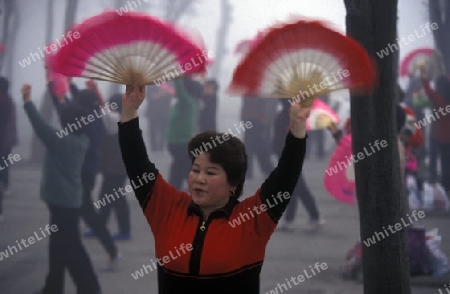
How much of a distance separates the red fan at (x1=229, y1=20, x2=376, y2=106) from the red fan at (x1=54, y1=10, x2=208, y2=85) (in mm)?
214

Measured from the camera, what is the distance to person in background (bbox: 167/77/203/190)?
672 centimetres

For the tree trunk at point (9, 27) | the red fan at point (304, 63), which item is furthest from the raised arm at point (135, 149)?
the tree trunk at point (9, 27)

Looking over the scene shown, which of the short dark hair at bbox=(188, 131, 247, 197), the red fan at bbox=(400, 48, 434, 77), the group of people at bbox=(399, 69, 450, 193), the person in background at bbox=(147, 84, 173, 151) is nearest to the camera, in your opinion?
the short dark hair at bbox=(188, 131, 247, 197)

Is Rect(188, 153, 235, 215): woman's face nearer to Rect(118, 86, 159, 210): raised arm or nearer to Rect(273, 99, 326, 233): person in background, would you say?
Rect(118, 86, 159, 210): raised arm

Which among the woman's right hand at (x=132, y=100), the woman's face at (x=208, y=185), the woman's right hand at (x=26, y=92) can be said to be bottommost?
the woman's face at (x=208, y=185)

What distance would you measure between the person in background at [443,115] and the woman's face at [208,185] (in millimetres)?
4983

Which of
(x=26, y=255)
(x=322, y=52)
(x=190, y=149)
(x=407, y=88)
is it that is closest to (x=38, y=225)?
(x=26, y=255)

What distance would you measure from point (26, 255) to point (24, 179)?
500 centimetres

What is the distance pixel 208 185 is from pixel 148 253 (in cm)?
354

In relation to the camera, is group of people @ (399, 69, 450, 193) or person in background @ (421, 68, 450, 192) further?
person in background @ (421, 68, 450, 192)

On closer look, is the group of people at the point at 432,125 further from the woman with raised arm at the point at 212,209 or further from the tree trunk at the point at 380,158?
the woman with raised arm at the point at 212,209

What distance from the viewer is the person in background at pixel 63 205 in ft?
12.8

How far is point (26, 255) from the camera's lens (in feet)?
16.7

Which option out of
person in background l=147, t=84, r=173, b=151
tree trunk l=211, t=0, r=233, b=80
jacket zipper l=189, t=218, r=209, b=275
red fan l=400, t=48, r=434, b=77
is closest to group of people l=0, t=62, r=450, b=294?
jacket zipper l=189, t=218, r=209, b=275
